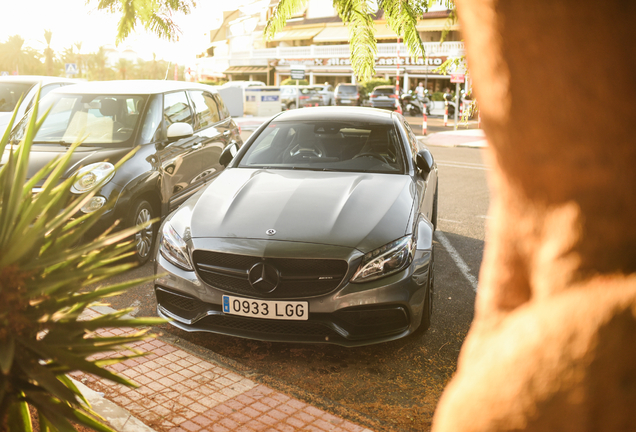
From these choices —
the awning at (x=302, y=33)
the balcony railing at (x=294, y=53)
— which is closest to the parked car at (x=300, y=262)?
the balcony railing at (x=294, y=53)

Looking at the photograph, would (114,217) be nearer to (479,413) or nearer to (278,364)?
(278,364)

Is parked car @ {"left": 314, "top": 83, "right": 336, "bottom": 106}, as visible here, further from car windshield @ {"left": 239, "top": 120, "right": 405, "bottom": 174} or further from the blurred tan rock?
the blurred tan rock

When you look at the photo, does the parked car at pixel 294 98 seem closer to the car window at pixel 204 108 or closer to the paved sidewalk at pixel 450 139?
the paved sidewalk at pixel 450 139

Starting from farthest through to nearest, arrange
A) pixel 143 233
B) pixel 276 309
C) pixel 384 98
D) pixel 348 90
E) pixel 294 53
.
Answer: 1. pixel 294 53
2. pixel 348 90
3. pixel 384 98
4. pixel 143 233
5. pixel 276 309

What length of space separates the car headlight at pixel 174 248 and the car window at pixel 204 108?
134 inches

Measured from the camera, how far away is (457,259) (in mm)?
6250

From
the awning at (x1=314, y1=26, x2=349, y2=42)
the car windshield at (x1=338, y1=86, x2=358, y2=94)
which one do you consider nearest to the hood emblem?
the car windshield at (x1=338, y1=86, x2=358, y2=94)

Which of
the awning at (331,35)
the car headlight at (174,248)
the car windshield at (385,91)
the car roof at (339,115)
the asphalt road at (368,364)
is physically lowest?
the asphalt road at (368,364)

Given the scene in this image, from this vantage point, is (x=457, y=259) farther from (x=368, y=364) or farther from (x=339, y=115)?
(x=368, y=364)

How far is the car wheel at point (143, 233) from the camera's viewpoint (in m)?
5.73

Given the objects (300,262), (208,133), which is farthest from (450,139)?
(300,262)

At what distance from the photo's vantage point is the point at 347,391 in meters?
3.47

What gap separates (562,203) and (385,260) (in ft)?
10.9

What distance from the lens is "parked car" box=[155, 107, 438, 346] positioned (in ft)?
12.1
